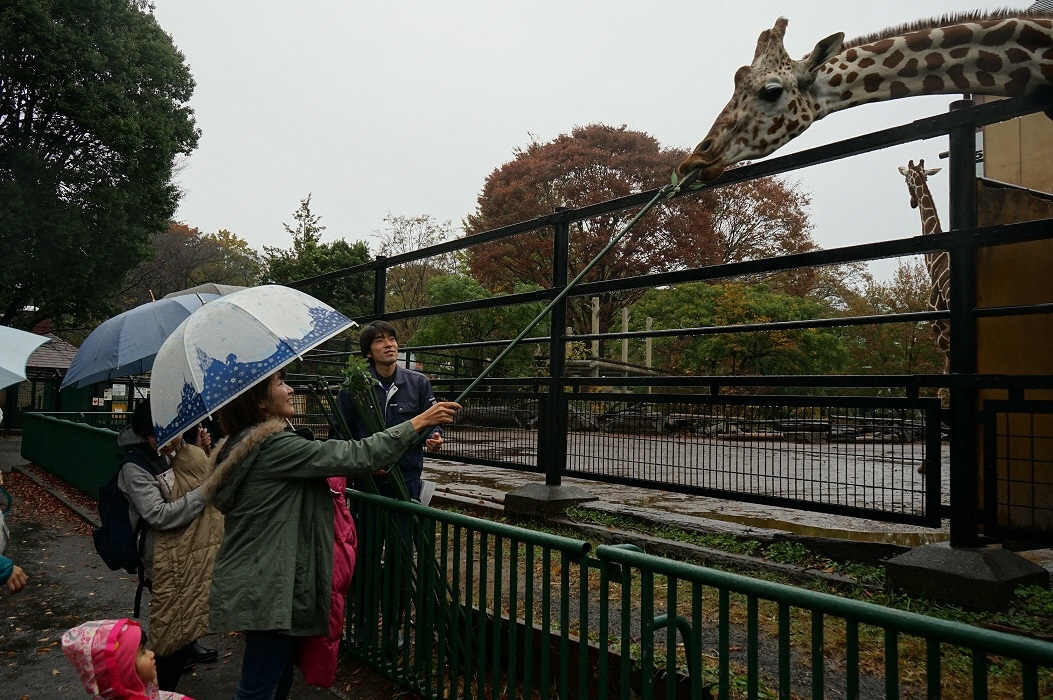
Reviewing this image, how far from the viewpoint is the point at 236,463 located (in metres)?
2.68

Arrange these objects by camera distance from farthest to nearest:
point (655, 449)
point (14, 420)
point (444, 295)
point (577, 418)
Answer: point (14, 420)
point (444, 295)
point (577, 418)
point (655, 449)

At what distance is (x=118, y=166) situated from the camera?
709 inches

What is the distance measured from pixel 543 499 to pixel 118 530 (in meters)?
3.23

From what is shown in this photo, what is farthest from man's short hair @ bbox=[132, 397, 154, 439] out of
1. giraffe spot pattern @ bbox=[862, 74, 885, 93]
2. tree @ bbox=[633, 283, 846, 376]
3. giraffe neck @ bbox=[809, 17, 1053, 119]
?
tree @ bbox=[633, 283, 846, 376]

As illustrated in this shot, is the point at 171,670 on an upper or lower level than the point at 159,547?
lower

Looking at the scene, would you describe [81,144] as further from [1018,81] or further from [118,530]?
[1018,81]

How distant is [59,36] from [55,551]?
13.8 m

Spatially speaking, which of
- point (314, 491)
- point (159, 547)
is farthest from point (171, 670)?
point (314, 491)

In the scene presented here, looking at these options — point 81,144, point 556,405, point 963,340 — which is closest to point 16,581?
point 556,405

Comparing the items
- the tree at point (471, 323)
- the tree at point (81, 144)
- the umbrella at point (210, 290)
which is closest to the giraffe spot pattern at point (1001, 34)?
the umbrella at point (210, 290)

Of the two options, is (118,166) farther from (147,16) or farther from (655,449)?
(655,449)

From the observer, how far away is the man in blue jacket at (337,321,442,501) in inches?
165

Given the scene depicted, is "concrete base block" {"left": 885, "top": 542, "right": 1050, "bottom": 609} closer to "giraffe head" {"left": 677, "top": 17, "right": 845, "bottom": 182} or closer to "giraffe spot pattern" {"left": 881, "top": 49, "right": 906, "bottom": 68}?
"giraffe head" {"left": 677, "top": 17, "right": 845, "bottom": 182}

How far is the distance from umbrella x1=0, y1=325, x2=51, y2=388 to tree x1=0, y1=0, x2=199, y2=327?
14.6 m
